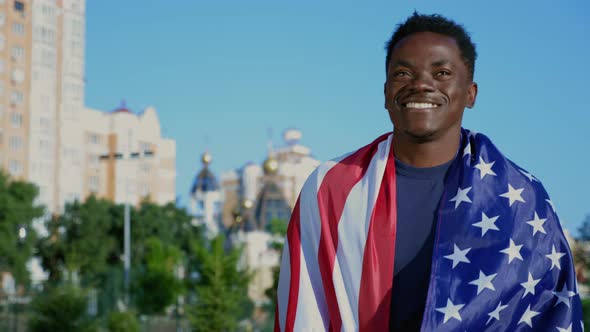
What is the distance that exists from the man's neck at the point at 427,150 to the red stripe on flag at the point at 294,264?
0.45 m

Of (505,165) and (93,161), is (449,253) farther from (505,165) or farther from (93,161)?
(93,161)

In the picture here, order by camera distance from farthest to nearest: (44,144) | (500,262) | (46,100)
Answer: (46,100)
(44,144)
(500,262)

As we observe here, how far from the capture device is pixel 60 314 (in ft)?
83.2

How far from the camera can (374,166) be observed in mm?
3695

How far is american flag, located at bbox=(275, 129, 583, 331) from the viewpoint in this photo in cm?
337

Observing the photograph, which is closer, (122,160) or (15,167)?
(15,167)

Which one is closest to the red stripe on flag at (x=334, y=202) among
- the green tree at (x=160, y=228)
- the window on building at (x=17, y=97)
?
the green tree at (x=160, y=228)

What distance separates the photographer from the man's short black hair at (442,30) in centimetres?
364

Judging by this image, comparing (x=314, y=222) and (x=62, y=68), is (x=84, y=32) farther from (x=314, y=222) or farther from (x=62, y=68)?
(x=314, y=222)

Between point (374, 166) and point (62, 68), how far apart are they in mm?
76854

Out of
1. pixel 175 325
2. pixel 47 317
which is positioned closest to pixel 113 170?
pixel 175 325

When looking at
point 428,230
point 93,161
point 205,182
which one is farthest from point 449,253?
point 205,182

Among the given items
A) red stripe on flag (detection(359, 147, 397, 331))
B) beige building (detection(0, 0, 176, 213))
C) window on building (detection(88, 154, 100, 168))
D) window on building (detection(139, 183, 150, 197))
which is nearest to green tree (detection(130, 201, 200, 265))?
beige building (detection(0, 0, 176, 213))

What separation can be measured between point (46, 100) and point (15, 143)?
14.3 ft
